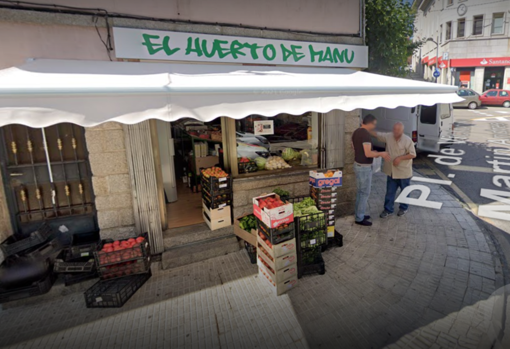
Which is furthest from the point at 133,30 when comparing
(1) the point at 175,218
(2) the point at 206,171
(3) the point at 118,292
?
(3) the point at 118,292

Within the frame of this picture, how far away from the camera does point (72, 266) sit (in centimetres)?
419

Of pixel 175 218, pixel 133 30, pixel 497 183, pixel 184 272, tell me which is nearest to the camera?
pixel 133 30

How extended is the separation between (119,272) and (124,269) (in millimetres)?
73

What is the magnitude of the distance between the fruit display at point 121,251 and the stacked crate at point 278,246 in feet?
5.68

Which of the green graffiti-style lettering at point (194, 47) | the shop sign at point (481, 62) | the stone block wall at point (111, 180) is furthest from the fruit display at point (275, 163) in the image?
the shop sign at point (481, 62)

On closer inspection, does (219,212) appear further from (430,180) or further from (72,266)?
(430,180)

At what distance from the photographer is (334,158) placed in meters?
6.23

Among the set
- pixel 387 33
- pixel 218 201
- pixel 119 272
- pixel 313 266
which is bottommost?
pixel 313 266

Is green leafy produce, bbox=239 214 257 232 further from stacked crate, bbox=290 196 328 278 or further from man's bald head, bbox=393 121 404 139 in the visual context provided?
man's bald head, bbox=393 121 404 139

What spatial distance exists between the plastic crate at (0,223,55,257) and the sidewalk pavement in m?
0.70

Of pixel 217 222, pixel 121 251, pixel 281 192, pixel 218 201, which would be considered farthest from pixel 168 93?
pixel 281 192

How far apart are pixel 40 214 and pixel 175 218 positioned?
2142 millimetres

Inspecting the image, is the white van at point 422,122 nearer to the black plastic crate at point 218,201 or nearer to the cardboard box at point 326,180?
the cardboard box at point 326,180

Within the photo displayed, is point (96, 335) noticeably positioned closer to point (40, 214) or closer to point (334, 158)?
point (40, 214)
